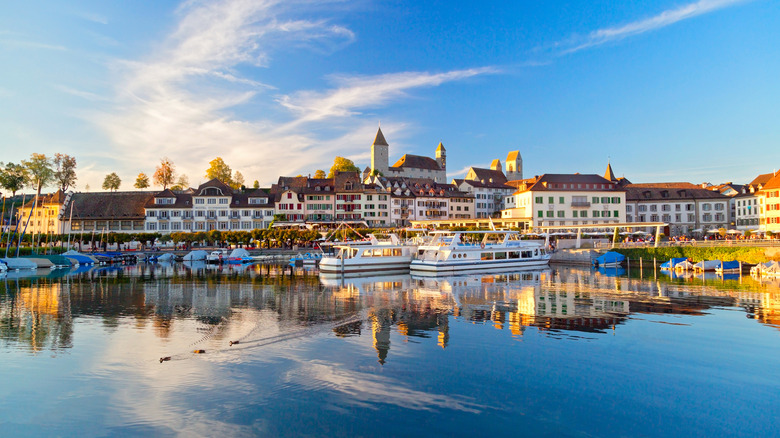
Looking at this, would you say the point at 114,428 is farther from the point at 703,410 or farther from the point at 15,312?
the point at 15,312

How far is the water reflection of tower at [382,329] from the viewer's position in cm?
1945

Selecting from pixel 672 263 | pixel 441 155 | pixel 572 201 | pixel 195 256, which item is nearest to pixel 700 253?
pixel 672 263

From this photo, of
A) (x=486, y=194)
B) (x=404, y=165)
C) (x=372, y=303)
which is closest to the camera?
(x=372, y=303)

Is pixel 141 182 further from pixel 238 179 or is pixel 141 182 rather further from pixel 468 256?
pixel 468 256

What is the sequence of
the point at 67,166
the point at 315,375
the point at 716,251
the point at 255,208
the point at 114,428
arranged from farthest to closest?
the point at 67,166, the point at 255,208, the point at 716,251, the point at 315,375, the point at 114,428

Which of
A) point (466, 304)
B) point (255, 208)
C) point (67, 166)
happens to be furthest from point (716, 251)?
point (67, 166)

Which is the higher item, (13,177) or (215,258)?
(13,177)

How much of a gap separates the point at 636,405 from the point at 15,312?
32.7 metres

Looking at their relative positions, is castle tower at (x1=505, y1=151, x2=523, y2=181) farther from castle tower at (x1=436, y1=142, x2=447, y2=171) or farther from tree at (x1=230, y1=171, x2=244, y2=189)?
tree at (x1=230, y1=171, x2=244, y2=189)

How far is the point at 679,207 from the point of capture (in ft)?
342

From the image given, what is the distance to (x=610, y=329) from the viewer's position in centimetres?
2359

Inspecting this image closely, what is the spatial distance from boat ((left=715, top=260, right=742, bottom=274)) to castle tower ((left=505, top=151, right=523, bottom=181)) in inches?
5079

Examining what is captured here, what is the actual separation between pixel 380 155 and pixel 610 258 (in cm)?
10679

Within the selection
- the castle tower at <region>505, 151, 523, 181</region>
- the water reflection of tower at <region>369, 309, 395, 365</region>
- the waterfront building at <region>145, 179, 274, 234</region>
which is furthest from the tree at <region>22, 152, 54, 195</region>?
the castle tower at <region>505, 151, 523, 181</region>
